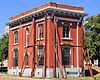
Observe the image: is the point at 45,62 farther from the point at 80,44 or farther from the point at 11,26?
the point at 11,26

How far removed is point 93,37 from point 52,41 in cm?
2029

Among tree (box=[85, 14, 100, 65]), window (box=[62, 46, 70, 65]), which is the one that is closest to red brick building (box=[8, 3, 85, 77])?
window (box=[62, 46, 70, 65])

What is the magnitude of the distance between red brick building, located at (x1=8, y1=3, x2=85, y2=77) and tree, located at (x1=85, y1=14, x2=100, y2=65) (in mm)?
13497

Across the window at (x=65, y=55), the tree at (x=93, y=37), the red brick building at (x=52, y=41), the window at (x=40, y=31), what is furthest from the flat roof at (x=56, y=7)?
the tree at (x=93, y=37)

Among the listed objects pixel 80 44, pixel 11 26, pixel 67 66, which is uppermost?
pixel 11 26

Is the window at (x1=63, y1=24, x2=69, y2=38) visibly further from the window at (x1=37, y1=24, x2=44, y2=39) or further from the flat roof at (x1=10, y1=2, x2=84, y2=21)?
the window at (x1=37, y1=24, x2=44, y2=39)

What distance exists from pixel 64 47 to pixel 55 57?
2.36m

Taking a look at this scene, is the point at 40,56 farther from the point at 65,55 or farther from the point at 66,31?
the point at 66,31

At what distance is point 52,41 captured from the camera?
5072 centimetres

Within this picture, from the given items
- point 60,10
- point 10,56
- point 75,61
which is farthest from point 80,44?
point 10,56

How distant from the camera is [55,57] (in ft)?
166

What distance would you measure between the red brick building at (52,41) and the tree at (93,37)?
13.5 metres

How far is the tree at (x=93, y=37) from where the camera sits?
67750 millimetres

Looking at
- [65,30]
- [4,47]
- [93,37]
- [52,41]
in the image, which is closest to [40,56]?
[52,41]
